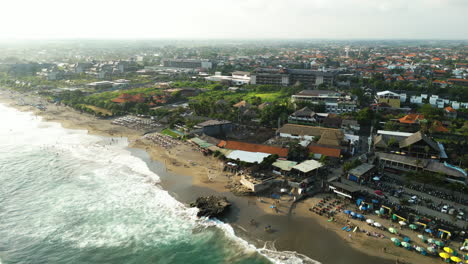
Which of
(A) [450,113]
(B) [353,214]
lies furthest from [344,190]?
(A) [450,113]

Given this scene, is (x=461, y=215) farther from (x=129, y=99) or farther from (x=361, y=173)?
(x=129, y=99)

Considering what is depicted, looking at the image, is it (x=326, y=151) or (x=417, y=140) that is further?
(x=326, y=151)

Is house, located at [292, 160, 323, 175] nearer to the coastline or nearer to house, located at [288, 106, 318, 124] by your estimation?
the coastline

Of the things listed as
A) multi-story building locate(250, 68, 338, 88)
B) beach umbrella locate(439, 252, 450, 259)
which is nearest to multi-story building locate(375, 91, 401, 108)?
multi-story building locate(250, 68, 338, 88)

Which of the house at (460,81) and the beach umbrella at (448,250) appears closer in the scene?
the beach umbrella at (448,250)

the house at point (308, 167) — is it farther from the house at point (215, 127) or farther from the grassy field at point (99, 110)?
the grassy field at point (99, 110)

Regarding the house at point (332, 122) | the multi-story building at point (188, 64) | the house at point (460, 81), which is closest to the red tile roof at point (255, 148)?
the house at point (332, 122)
